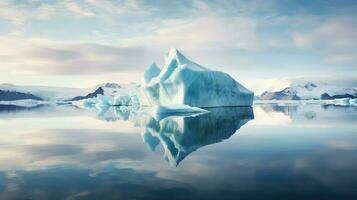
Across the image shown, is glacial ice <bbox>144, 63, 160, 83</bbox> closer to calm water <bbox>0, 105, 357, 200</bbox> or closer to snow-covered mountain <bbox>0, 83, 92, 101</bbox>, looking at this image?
calm water <bbox>0, 105, 357, 200</bbox>

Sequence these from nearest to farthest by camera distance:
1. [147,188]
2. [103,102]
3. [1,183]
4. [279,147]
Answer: [147,188] < [1,183] < [279,147] < [103,102]

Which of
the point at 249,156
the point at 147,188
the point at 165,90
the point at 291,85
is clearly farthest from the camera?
the point at 291,85

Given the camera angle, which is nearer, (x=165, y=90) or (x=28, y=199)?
(x=28, y=199)

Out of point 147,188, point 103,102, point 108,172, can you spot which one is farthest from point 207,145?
point 103,102

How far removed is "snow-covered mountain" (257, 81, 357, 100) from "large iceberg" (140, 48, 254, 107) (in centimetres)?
11935

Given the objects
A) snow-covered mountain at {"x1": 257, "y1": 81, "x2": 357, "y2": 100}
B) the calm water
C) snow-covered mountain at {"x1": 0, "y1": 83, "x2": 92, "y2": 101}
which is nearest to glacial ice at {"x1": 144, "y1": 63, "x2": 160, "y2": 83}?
the calm water

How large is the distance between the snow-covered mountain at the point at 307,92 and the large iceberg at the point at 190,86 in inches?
4699

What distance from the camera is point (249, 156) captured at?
22.4 feet

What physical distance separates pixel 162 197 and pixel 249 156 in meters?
3.26

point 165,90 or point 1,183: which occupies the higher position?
point 165,90

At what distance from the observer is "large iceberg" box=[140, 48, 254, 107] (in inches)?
1142

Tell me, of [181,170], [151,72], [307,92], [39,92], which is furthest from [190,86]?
[307,92]

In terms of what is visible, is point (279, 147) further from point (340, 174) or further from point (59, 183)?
point (59, 183)

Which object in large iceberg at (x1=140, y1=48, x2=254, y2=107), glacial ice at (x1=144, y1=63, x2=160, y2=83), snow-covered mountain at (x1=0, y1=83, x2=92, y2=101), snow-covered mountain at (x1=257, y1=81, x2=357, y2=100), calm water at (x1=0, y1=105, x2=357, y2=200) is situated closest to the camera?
calm water at (x1=0, y1=105, x2=357, y2=200)
